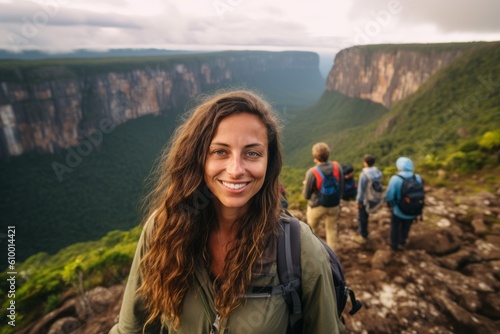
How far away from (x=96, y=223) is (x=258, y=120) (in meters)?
40.8

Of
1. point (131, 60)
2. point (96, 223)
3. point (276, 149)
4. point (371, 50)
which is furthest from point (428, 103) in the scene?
point (131, 60)

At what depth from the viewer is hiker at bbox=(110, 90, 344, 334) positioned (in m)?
1.32

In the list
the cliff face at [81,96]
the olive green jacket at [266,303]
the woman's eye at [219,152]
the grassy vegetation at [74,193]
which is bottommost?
the grassy vegetation at [74,193]

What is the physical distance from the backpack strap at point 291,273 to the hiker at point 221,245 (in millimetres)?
34

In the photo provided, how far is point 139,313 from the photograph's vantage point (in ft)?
4.86

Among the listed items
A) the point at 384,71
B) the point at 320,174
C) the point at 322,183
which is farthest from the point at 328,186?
the point at 384,71

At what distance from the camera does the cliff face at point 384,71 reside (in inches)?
1875

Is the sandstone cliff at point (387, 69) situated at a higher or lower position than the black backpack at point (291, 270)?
higher

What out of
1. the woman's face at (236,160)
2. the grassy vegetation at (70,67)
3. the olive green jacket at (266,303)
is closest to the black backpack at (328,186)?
the olive green jacket at (266,303)

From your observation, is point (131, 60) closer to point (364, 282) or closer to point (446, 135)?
point (446, 135)

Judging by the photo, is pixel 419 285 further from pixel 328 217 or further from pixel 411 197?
pixel 328 217

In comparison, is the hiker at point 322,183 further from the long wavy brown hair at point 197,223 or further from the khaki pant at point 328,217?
the long wavy brown hair at point 197,223

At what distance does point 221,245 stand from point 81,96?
57288 millimetres

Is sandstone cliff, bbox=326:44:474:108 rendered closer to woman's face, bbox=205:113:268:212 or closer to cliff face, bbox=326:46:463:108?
cliff face, bbox=326:46:463:108
